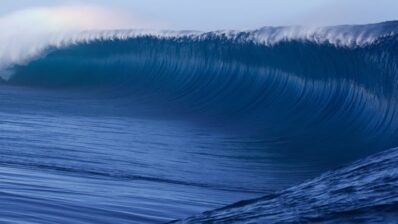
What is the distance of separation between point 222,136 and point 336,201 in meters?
9.33

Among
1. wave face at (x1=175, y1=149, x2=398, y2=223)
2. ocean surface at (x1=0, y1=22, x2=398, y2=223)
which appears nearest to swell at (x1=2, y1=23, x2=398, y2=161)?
ocean surface at (x1=0, y1=22, x2=398, y2=223)

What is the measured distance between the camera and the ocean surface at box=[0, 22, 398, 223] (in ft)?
14.9

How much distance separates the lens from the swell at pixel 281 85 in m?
11.6

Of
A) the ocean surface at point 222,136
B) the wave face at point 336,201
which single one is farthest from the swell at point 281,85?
the wave face at point 336,201

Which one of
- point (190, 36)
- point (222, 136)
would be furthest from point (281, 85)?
point (190, 36)

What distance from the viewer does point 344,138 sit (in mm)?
11539

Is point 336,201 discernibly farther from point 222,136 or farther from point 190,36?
point 190,36

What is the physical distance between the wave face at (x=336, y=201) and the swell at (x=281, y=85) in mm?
5553

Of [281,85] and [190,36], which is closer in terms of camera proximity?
[281,85]

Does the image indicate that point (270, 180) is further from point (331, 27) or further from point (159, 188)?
point (331, 27)

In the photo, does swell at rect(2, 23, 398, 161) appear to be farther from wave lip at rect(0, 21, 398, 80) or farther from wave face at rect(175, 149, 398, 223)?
wave face at rect(175, 149, 398, 223)

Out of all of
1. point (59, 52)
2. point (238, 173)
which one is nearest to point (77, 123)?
point (238, 173)

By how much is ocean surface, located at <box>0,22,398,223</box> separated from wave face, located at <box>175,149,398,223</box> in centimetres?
1

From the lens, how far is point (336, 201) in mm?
3895
